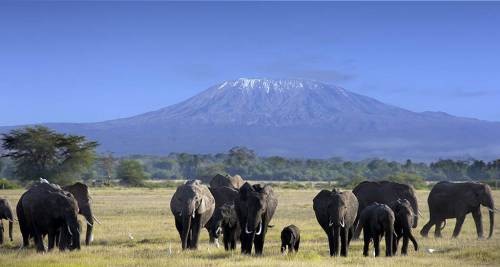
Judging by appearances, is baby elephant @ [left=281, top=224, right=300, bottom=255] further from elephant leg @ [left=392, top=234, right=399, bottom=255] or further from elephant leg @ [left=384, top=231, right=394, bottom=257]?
elephant leg @ [left=392, top=234, right=399, bottom=255]

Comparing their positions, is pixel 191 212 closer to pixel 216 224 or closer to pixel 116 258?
pixel 216 224

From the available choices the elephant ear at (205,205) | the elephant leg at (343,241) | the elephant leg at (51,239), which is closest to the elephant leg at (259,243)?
the elephant leg at (343,241)

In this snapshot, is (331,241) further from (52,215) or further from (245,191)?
(52,215)

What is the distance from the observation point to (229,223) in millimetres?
27953

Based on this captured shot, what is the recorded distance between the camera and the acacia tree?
285 ft

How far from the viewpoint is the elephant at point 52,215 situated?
24.7 metres

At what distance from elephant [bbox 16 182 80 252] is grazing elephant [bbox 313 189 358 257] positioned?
770cm

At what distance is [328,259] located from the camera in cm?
2441

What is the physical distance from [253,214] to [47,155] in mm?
67520

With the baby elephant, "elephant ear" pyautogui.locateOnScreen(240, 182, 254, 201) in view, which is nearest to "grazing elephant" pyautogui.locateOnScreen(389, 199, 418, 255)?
the baby elephant

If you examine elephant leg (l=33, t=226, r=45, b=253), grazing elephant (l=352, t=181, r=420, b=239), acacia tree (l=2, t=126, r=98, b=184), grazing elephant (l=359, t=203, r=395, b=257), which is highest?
acacia tree (l=2, t=126, r=98, b=184)

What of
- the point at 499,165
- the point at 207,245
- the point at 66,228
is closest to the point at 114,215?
the point at 207,245

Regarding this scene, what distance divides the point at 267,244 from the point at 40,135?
63.6m

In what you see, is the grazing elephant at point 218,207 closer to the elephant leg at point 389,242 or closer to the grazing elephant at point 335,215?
the grazing elephant at point 335,215
